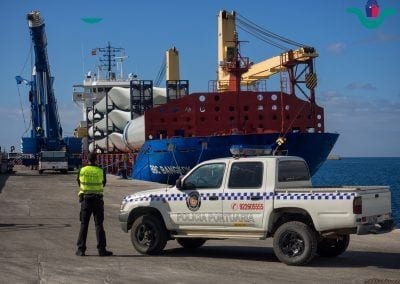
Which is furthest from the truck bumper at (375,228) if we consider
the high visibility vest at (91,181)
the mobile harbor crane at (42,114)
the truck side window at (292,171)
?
the mobile harbor crane at (42,114)

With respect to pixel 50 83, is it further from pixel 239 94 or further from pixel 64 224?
pixel 64 224

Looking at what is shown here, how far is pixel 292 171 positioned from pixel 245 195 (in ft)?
3.06

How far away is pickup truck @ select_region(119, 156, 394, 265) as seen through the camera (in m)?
9.31

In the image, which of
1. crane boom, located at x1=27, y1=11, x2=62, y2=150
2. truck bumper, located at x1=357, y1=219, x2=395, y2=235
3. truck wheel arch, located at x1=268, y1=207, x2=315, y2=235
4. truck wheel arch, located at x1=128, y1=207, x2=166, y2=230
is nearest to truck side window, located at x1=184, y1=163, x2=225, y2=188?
truck wheel arch, located at x1=128, y1=207, x2=166, y2=230

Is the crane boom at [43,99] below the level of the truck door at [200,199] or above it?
above

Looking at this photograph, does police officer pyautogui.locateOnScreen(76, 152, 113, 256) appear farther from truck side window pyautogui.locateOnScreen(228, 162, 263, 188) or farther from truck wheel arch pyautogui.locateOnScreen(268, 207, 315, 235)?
truck wheel arch pyautogui.locateOnScreen(268, 207, 315, 235)

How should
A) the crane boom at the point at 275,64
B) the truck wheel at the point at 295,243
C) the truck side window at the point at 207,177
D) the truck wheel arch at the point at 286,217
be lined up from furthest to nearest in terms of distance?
the crane boom at the point at 275,64
the truck side window at the point at 207,177
the truck wheel arch at the point at 286,217
the truck wheel at the point at 295,243

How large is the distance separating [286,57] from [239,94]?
320cm

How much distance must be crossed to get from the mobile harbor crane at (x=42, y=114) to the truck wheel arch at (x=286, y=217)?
153ft

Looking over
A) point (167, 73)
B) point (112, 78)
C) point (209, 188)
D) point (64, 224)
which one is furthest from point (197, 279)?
point (112, 78)

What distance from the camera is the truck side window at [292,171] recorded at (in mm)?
10185

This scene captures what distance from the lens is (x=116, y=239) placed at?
1323cm

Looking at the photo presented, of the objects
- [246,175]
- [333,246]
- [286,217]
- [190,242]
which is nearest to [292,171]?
[246,175]

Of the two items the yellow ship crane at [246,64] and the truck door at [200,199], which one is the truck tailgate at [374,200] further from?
the yellow ship crane at [246,64]
